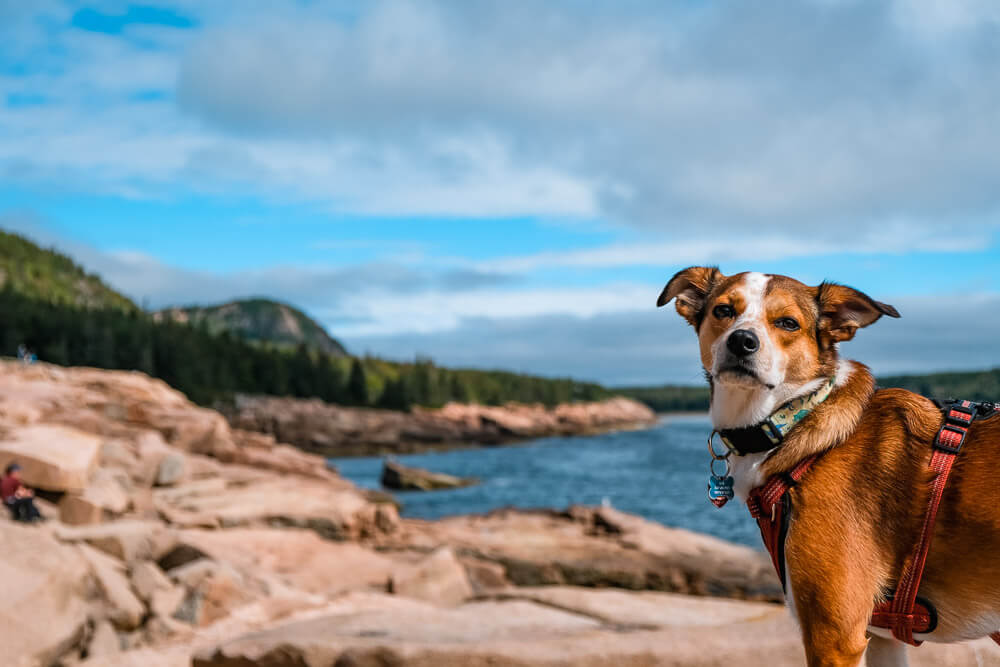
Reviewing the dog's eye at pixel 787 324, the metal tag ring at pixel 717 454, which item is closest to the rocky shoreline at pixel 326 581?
the metal tag ring at pixel 717 454

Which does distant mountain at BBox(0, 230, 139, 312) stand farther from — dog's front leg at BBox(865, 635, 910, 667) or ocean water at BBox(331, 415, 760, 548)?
dog's front leg at BBox(865, 635, 910, 667)

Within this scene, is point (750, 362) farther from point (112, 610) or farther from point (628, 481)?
point (628, 481)

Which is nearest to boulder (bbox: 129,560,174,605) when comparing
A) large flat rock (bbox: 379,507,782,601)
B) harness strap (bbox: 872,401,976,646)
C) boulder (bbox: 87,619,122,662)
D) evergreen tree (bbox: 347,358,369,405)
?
boulder (bbox: 87,619,122,662)

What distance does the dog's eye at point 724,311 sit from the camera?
4.03 meters

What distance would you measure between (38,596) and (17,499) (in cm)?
825

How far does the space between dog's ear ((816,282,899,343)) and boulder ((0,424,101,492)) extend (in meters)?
19.5

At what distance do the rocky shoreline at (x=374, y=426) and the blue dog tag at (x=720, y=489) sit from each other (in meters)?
92.3

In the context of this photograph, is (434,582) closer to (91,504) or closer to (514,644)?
(91,504)

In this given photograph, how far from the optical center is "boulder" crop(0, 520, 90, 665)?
945 centimetres

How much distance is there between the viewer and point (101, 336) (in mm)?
100188

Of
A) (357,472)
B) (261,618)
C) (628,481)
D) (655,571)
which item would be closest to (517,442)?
(357,472)

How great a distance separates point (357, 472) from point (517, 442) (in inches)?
2135

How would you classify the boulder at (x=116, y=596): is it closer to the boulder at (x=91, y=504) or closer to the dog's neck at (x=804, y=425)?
the boulder at (x=91, y=504)

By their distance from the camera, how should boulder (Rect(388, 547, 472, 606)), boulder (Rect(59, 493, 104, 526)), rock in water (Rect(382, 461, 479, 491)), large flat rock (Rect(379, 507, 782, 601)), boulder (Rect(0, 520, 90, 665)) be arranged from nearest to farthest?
boulder (Rect(0, 520, 90, 665))
boulder (Rect(388, 547, 472, 606))
boulder (Rect(59, 493, 104, 526))
large flat rock (Rect(379, 507, 782, 601))
rock in water (Rect(382, 461, 479, 491))
